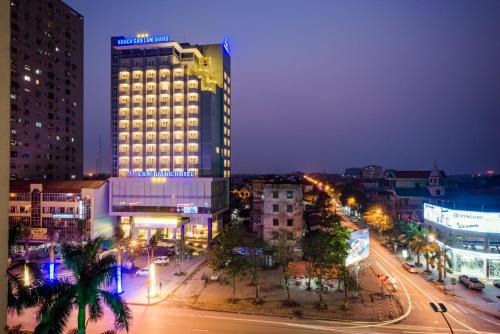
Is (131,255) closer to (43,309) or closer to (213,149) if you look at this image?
(213,149)

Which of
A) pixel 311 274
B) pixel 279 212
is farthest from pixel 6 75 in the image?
pixel 279 212

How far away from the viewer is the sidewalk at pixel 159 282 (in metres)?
47.9

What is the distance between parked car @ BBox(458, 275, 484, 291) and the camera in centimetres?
5050

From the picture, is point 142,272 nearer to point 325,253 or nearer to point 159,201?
point 325,253

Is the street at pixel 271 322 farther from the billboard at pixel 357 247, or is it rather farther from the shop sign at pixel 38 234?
the shop sign at pixel 38 234

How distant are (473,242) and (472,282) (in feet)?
30.4

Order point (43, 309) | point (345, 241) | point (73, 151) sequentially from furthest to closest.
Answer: point (73, 151) < point (345, 241) < point (43, 309)

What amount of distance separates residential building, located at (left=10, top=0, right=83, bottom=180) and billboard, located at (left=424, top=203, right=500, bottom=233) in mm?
115526

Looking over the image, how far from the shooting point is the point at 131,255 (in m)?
72.7

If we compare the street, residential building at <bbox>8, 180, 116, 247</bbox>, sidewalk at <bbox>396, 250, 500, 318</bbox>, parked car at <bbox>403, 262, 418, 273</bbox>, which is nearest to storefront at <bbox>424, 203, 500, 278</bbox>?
sidewalk at <bbox>396, 250, 500, 318</bbox>

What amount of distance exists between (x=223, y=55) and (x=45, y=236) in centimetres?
7377

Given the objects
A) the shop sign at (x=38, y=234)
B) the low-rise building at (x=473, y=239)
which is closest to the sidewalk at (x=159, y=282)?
the shop sign at (x=38, y=234)

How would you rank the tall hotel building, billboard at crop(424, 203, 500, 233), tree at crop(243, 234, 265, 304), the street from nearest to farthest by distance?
the street → tree at crop(243, 234, 265, 304) → billboard at crop(424, 203, 500, 233) → the tall hotel building

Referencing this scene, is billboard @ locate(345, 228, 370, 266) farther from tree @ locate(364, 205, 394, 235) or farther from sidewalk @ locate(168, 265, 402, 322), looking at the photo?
tree @ locate(364, 205, 394, 235)
